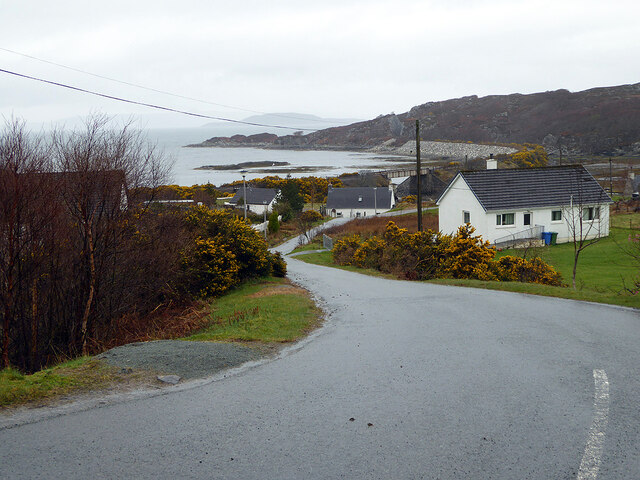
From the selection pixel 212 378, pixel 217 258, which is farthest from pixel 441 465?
pixel 217 258

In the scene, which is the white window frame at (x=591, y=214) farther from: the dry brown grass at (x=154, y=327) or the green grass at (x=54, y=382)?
the green grass at (x=54, y=382)

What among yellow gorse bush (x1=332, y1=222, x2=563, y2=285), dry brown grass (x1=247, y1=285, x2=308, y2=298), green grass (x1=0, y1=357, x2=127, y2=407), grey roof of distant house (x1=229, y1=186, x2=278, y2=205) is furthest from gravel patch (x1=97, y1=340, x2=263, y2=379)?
grey roof of distant house (x1=229, y1=186, x2=278, y2=205)

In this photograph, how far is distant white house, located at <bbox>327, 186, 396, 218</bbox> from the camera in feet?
276

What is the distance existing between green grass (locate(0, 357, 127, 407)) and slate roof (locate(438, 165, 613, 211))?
36.1 meters

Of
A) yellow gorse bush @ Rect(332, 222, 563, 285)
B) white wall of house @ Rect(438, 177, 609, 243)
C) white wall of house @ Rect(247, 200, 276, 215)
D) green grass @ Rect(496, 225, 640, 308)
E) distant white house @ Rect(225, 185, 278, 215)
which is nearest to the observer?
green grass @ Rect(496, 225, 640, 308)

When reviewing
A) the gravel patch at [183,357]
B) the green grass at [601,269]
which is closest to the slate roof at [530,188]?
the green grass at [601,269]

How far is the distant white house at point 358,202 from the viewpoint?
84125mm

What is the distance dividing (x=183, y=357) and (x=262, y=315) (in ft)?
18.8

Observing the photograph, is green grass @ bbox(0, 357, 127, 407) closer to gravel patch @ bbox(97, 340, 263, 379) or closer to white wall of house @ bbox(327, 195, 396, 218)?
gravel patch @ bbox(97, 340, 263, 379)

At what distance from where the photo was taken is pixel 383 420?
690 cm

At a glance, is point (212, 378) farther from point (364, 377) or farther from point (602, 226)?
point (602, 226)

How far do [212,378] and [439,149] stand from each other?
19136 centimetres

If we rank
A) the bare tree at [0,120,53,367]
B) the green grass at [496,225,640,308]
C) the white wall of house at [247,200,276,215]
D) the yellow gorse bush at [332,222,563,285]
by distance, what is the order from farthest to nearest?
the white wall of house at [247,200,276,215] < the yellow gorse bush at [332,222,563,285] < the green grass at [496,225,640,308] < the bare tree at [0,120,53,367]

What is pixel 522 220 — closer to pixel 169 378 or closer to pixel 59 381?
pixel 169 378
